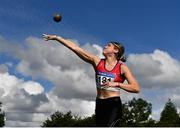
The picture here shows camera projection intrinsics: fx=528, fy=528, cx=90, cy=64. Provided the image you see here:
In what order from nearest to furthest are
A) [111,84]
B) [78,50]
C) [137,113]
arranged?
[111,84] < [78,50] < [137,113]

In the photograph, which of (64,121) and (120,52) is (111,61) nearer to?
(120,52)

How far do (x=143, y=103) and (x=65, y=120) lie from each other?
24.0 meters

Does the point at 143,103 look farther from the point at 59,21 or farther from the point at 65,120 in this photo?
the point at 59,21

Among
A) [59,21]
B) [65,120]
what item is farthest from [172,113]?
[59,21]

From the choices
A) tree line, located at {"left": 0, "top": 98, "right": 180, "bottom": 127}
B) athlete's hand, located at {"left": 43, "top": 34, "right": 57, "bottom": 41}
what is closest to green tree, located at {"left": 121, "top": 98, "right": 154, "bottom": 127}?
tree line, located at {"left": 0, "top": 98, "right": 180, "bottom": 127}

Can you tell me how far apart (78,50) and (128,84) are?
5.30 feet

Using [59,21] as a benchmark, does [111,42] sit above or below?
below

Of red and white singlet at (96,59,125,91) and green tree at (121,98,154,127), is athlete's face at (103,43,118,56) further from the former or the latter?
green tree at (121,98,154,127)

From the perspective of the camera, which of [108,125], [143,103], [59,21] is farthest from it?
[143,103]

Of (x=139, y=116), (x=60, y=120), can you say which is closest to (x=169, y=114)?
(x=139, y=116)

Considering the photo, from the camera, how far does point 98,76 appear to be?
1179 centimetres

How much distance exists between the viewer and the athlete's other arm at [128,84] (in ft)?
37.5

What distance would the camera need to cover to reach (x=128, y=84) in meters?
11.5

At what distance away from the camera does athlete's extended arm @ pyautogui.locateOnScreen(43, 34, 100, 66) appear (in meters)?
12.1
